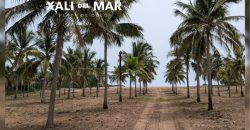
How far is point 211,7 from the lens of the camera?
25609 millimetres

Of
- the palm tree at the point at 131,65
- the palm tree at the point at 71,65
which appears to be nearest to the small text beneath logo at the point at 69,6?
the palm tree at the point at 131,65

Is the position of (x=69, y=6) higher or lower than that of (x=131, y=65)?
higher

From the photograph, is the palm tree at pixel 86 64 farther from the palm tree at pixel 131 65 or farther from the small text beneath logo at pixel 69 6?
the small text beneath logo at pixel 69 6

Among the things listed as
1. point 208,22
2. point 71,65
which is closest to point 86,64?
point 71,65

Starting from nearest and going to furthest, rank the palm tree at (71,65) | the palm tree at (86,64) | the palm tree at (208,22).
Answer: the palm tree at (208,22) → the palm tree at (71,65) → the palm tree at (86,64)

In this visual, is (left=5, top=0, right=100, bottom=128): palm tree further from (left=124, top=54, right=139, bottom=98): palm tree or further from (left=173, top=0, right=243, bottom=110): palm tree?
(left=124, top=54, right=139, bottom=98): palm tree

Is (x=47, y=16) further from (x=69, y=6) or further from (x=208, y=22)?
(x=208, y=22)

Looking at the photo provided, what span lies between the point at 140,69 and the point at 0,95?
137 ft

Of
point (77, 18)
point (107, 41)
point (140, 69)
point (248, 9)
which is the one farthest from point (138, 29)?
point (248, 9)

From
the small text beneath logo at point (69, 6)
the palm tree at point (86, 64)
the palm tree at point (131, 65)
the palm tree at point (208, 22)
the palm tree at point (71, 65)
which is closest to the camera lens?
the small text beneath logo at point (69, 6)

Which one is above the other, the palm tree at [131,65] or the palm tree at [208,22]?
the palm tree at [208,22]

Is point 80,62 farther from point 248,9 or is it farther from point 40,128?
point 248,9

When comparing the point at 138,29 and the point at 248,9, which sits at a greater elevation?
the point at 138,29

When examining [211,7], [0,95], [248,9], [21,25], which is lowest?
[0,95]
